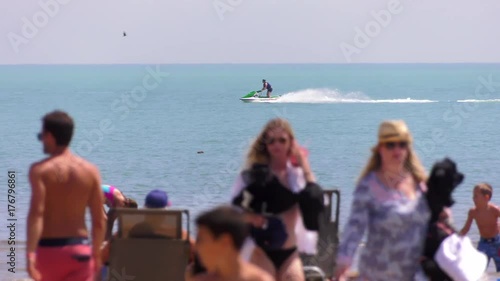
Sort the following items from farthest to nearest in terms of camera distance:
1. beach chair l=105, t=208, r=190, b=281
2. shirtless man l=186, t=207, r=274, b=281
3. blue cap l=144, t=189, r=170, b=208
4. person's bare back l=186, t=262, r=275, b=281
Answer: blue cap l=144, t=189, r=170, b=208 → beach chair l=105, t=208, r=190, b=281 → person's bare back l=186, t=262, r=275, b=281 → shirtless man l=186, t=207, r=274, b=281

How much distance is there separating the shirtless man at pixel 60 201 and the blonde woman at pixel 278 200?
81 cm

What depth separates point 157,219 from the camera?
24.2 feet

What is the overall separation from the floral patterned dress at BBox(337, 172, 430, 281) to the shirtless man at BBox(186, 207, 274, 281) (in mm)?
1427

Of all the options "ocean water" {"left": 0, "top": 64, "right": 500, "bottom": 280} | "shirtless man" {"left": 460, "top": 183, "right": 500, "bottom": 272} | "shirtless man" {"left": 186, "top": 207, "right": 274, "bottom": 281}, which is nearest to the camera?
"shirtless man" {"left": 186, "top": 207, "right": 274, "bottom": 281}

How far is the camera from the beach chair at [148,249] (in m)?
7.40

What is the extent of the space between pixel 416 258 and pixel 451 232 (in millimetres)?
265

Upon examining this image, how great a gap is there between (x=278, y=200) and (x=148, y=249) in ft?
5.40

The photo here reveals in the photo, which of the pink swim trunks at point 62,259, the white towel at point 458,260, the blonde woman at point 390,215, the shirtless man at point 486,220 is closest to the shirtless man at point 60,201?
the pink swim trunks at point 62,259

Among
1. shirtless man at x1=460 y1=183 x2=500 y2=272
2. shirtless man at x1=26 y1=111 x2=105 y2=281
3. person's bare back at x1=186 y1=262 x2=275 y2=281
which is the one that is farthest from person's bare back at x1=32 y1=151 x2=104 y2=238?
shirtless man at x1=460 y1=183 x2=500 y2=272

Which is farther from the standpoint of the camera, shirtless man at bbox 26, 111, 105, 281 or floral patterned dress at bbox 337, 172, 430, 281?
shirtless man at bbox 26, 111, 105, 281

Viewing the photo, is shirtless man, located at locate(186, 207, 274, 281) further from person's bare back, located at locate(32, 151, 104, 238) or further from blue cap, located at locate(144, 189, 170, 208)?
blue cap, located at locate(144, 189, 170, 208)

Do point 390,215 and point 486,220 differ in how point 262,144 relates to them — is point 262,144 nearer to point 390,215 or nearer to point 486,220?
point 390,215

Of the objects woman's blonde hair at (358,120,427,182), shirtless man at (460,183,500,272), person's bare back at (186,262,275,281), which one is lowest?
shirtless man at (460,183,500,272)

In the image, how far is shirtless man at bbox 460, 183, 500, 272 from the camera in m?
11.5
